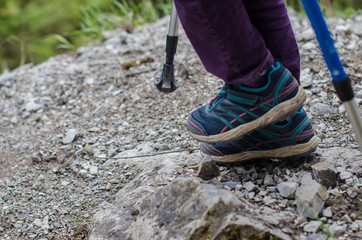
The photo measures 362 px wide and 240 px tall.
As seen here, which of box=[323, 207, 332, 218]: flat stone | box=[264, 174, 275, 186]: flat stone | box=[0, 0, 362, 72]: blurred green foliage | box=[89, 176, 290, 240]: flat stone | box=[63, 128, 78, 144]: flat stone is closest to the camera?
box=[89, 176, 290, 240]: flat stone

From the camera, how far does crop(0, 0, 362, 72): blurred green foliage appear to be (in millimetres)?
4152

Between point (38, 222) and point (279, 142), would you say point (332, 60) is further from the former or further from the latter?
point (38, 222)

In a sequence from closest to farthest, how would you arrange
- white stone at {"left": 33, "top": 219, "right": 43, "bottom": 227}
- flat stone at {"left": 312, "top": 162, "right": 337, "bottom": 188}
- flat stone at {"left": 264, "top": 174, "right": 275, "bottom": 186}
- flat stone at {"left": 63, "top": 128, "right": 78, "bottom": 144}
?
1. flat stone at {"left": 312, "top": 162, "right": 337, "bottom": 188}
2. flat stone at {"left": 264, "top": 174, "right": 275, "bottom": 186}
3. white stone at {"left": 33, "top": 219, "right": 43, "bottom": 227}
4. flat stone at {"left": 63, "top": 128, "right": 78, "bottom": 144}

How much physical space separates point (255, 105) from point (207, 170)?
306 mm

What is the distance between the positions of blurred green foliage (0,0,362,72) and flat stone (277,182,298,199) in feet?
10.0

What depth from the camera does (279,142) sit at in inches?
54.3

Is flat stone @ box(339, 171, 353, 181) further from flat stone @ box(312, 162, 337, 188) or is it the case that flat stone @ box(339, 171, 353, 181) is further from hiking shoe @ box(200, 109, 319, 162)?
hiking shoe @ box(200, 109, 319, 162)

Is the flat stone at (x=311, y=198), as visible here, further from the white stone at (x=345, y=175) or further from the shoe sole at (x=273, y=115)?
the shoe sole at (x=273, y=115)

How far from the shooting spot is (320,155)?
1459 millimetres

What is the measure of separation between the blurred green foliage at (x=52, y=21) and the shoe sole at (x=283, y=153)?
2.87 m

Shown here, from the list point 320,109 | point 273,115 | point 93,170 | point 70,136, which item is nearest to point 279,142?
point 273,115

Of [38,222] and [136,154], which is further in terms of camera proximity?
[136,154]

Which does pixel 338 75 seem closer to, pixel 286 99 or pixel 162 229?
pixel 286 99

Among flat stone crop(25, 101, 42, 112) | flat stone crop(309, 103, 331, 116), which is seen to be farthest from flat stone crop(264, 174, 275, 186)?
flat stone crop(25, 101, 42, 112)
